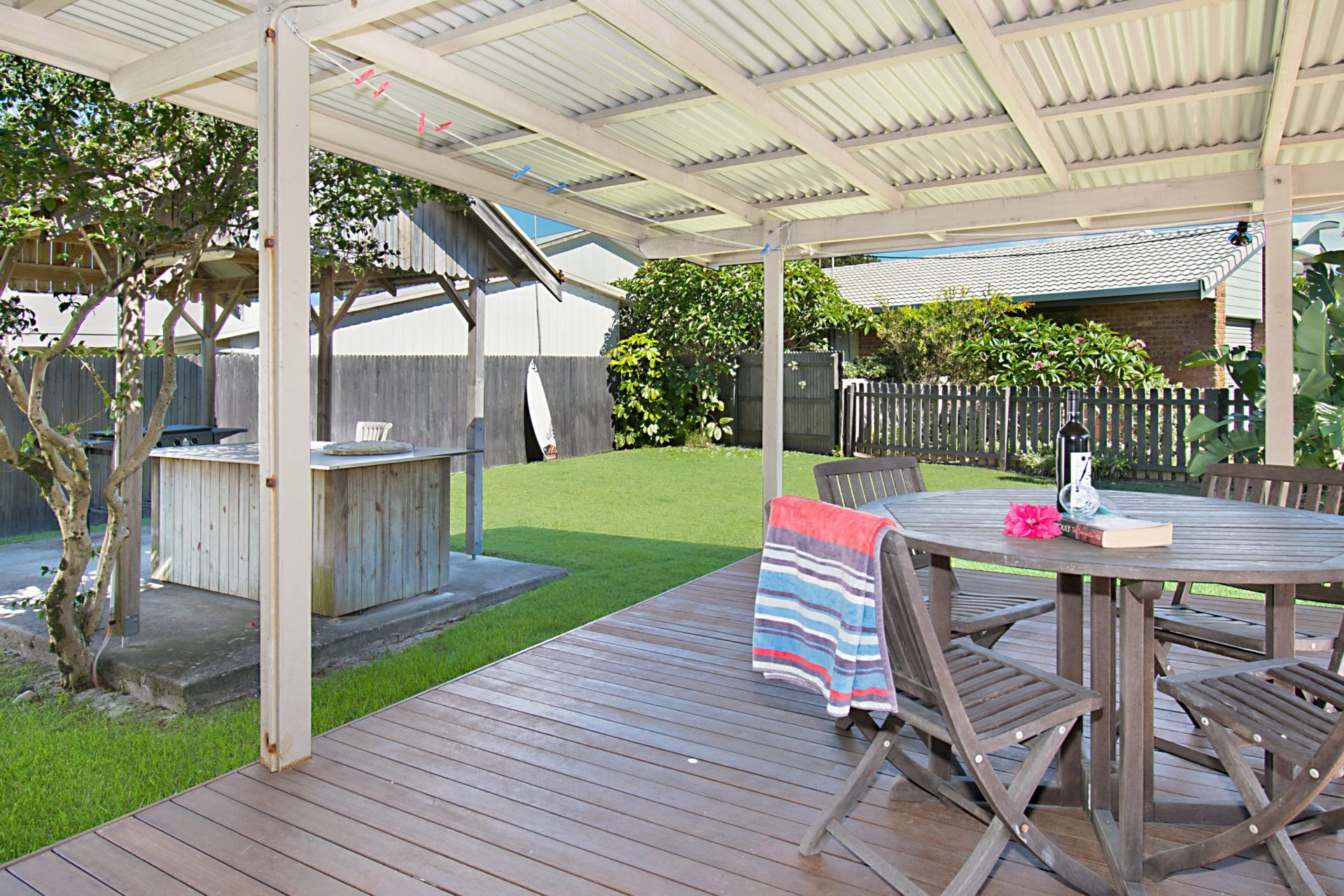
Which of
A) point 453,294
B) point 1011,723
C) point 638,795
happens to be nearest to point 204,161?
point 453,294

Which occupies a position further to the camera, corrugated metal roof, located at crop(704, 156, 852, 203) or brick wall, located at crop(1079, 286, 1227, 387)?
brick wall, located at crop(1079, 286, 1227, 387)

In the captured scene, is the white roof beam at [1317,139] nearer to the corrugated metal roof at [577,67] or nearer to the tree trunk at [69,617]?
the corrugated metal roof at [577,67]

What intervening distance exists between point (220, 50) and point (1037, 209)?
448 centimetres

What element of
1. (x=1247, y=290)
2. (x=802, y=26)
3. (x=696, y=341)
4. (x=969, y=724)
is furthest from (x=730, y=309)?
(x=969, y=724)

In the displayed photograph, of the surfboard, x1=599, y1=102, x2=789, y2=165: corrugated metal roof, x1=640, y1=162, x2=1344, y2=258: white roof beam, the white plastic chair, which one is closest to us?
x1=599, y1=102, x2=789, y2=165: corrugated metal roof

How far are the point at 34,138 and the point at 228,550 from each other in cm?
245

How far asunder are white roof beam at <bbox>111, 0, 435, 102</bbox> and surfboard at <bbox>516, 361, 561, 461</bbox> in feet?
32.1

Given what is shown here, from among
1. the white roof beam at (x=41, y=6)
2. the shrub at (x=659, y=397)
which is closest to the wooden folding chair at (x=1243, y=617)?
the white roof beam at (x=41, y=6)

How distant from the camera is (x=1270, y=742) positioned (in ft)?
6.94

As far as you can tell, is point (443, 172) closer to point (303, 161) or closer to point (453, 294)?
point (303, 161)

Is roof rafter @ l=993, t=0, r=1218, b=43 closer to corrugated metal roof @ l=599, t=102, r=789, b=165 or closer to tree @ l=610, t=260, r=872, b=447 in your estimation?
corrugated metal roof @ l=599, t=102, r=789, b=165

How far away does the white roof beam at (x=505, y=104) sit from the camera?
3180 millimetres

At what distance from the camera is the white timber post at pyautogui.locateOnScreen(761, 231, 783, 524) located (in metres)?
6.25

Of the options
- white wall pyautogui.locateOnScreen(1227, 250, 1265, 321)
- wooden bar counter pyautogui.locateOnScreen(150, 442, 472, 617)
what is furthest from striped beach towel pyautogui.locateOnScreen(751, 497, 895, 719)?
white wall pyautogui.locateOnScreen(1227, 250, 1265, 321)
